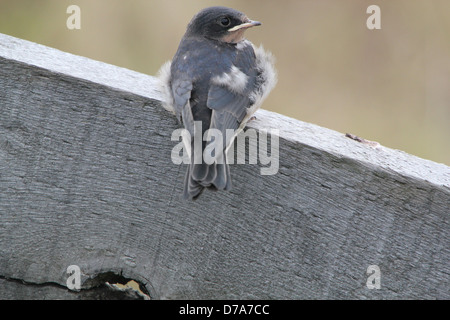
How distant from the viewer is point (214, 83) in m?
2.39

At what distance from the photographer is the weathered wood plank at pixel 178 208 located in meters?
1.61

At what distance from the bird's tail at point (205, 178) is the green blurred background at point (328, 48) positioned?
8.53ft

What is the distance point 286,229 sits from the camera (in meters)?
1.66

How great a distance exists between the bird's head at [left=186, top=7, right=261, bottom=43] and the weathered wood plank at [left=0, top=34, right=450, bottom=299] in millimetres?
1243

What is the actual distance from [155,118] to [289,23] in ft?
10.2

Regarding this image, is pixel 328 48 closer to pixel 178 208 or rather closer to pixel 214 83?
pixel 214 83

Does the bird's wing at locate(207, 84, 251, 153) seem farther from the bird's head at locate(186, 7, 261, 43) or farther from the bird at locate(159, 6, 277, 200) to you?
the bird's head at locate(186, 7, 261, 43)

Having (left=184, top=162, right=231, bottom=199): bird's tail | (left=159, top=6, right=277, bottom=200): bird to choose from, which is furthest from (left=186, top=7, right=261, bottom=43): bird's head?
(left=184, top=162, right=231, bottom=199): bird's tail

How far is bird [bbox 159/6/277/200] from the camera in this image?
5.67ft

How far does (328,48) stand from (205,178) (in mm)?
3182

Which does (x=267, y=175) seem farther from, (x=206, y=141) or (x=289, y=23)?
(x=289, y=23)

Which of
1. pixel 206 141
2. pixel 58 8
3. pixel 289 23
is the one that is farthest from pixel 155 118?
pixel 289 23

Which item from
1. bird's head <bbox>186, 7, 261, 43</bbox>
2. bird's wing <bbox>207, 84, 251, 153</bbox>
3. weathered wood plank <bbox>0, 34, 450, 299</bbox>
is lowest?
weathered wood plank <bbox>0, 34, 450, 299</bbox>

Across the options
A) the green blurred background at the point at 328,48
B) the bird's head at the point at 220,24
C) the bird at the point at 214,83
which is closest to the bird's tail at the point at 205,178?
the bird at the point at 214,83
